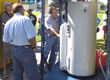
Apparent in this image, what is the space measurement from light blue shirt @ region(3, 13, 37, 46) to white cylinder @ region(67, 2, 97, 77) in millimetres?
860

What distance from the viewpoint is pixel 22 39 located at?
12.6ft

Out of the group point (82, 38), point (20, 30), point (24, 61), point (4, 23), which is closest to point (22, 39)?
point (20, 30)

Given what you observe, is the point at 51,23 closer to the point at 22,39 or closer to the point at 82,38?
the point at 82,38

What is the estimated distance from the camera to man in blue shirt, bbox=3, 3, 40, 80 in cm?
376

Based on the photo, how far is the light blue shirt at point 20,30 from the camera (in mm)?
3750

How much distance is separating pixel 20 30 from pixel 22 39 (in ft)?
0.55

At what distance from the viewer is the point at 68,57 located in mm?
4527

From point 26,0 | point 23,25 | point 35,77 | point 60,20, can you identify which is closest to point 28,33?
point 23,25

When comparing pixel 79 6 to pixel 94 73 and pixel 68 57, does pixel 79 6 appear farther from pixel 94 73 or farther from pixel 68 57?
pixel 94 73

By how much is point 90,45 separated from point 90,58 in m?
0.27

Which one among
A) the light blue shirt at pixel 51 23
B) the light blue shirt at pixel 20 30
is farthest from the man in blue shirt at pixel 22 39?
the light blue shirt at pixel 51 23

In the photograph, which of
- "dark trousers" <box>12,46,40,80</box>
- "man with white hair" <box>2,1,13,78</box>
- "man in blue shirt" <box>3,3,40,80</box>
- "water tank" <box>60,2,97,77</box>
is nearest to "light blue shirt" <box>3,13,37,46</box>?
"man in blue shirt" <box>3,3,40,80</box>

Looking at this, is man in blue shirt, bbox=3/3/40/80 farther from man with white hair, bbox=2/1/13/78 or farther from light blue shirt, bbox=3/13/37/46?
man with white hair, bbox=2/1/13/78

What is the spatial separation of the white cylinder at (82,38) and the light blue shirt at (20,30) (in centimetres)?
86
